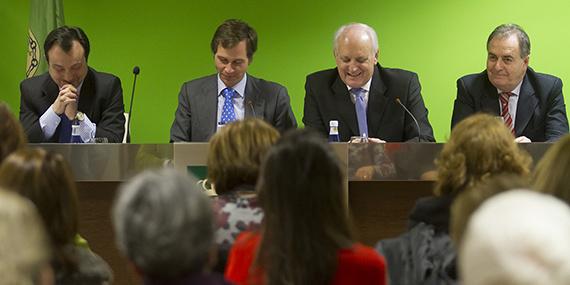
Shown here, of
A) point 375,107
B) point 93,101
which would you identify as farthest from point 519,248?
point 93,101

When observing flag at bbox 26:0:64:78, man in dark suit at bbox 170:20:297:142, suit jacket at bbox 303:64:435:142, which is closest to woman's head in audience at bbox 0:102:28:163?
man in dark suit at bbox 170:20:297:142

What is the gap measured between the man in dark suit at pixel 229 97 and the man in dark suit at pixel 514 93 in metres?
0.98

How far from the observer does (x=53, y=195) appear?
259cm

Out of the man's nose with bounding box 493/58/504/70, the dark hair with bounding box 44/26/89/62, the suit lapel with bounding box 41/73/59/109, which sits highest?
the dark hair with bounding box 44/26/89/62

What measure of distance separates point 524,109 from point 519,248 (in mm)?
4047

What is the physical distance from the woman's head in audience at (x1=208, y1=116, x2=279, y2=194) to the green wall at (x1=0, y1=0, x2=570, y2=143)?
3.85 metres

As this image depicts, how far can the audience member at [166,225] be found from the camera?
79.0 inches

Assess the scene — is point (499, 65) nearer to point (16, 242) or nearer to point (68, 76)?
point (68, 76)

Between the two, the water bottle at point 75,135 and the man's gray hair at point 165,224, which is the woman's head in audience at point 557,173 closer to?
the man's gray hair at point 165,224

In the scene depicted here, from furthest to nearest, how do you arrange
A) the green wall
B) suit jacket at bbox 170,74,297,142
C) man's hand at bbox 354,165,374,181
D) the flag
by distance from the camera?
the green wall < the flag < suit jacket at bbox 170,74,297,142 < man's hand at bbox 354,165,374,181

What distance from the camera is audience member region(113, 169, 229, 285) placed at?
2008mm

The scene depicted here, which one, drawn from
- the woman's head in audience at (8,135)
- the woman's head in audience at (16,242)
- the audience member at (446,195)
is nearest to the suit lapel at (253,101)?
the woman's head in audience at (8,135)

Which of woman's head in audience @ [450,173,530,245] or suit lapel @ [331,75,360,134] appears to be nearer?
woman's head in audience @ [450,173,530,245]

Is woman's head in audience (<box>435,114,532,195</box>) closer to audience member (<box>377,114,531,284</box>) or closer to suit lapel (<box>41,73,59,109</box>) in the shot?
audience member (<box>377,114,531,284</box>)
